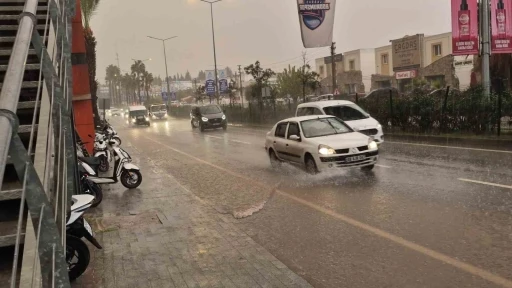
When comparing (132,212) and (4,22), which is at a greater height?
(4,22)

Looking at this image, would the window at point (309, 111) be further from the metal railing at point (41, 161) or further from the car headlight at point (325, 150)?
the metal railing at point (41, 161)

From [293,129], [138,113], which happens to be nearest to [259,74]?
[138,113]

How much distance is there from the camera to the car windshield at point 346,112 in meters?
15.7

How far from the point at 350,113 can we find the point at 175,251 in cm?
1102

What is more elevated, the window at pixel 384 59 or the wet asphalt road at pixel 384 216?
the window at pixel 384 59

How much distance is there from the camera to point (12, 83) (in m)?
2.56

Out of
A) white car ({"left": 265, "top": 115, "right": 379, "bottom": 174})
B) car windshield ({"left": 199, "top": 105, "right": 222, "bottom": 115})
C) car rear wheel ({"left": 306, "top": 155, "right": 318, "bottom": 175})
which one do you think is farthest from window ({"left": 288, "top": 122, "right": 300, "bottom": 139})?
car windshield ({"left": 199, "top": 105, "right": 222, "bottom": 115})

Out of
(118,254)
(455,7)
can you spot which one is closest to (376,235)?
(118,254)

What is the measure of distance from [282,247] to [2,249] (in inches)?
127

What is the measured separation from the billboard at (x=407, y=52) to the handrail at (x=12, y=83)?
176ft

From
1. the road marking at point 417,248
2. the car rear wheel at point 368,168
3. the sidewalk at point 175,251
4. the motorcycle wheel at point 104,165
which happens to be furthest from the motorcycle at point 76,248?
the motorcycle wheel at point 104,165

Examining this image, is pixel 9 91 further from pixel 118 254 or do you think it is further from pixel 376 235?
pixel 376 235

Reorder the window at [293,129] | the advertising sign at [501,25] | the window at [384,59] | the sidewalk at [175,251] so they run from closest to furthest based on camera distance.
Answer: the sidewalk at [175,251] → the window at [293,129] → the advertising sign at [501,25] → the window at [384,59]

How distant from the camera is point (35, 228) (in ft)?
7.66
